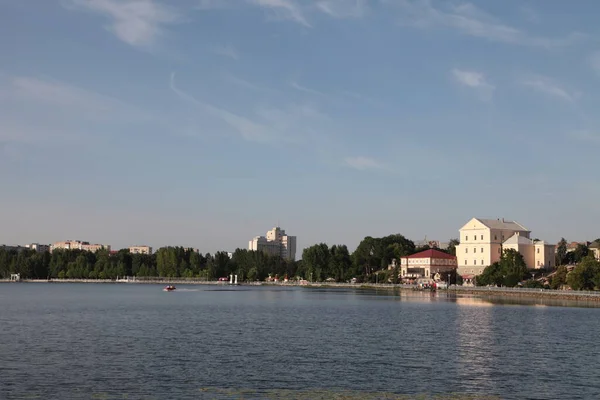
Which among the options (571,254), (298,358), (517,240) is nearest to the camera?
(298,358)

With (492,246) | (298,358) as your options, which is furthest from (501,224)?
(298,358)

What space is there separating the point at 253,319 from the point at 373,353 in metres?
26.7

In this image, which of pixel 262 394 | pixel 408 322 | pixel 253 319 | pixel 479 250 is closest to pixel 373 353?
pixel 262 394

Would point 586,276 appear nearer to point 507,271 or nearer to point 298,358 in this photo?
point 507,271

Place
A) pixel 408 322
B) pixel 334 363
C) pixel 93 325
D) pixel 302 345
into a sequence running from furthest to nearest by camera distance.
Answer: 1. pixel 408 322
2. pixel 93 325
3. pixel 302 345
4. pixel 334 363

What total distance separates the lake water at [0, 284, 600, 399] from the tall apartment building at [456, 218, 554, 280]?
8512 cm

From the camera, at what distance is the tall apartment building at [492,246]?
149m

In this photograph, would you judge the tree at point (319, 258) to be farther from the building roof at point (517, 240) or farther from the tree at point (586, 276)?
the tree at point (586, 276)

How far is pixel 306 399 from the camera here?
27812 millimetres

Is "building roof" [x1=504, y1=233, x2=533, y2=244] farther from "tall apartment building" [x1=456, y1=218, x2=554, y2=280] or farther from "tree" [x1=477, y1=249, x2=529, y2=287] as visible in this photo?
"tree" [x1=477, y1=249, x2=529, y2=287]

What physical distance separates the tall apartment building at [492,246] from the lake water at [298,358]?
8512cm

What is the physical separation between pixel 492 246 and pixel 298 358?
388ft

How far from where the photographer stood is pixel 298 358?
128 feet

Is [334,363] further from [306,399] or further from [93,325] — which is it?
[93,325]
